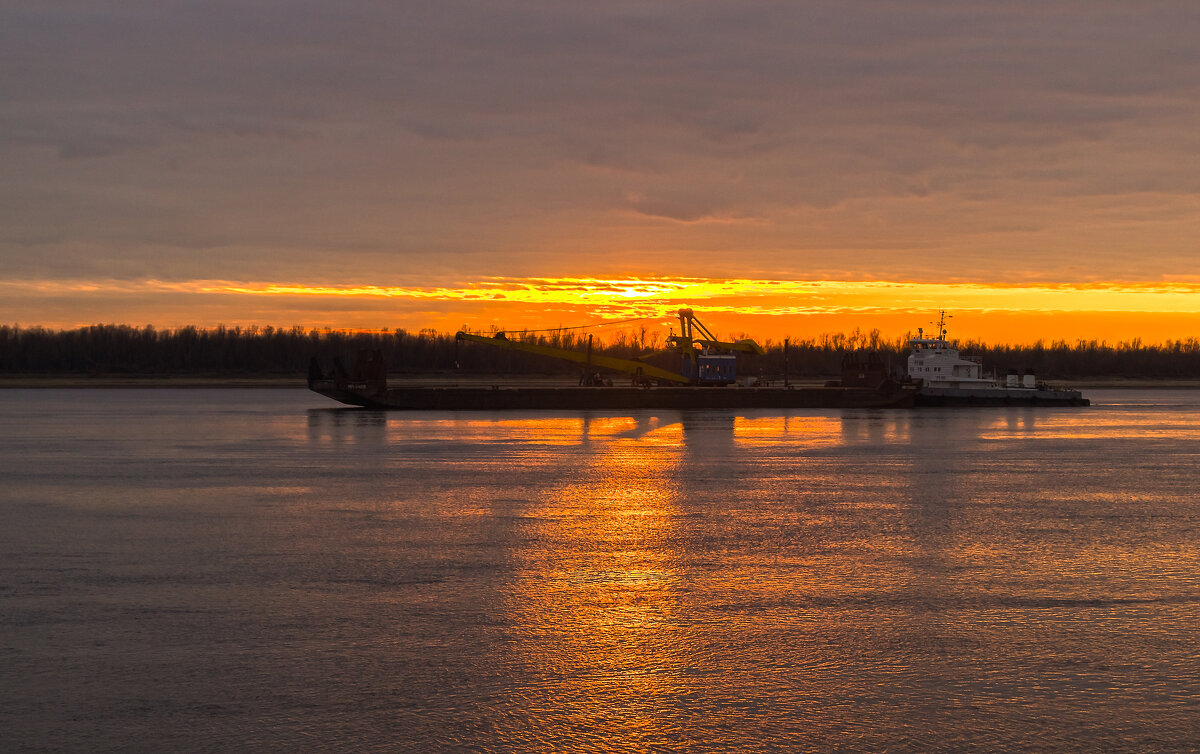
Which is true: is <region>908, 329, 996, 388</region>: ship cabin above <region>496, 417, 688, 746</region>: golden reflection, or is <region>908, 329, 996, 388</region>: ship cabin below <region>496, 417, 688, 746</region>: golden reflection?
above

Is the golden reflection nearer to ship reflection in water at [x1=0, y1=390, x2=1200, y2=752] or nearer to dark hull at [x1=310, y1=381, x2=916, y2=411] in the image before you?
ship reflection in water at [x1=0, y1=390, x2=1200, y2=752]

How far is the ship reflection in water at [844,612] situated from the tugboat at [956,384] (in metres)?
66.4

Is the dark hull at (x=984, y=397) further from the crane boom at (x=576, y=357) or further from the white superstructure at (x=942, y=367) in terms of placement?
the crane boom at (x=576, y=357)

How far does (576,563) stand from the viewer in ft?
48.9

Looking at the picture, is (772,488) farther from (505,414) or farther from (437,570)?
(505,414)

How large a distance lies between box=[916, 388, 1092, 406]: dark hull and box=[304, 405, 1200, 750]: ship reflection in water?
65272 millimetres

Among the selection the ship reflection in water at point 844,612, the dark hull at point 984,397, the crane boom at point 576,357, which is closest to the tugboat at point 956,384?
the dark hull at point 984,397

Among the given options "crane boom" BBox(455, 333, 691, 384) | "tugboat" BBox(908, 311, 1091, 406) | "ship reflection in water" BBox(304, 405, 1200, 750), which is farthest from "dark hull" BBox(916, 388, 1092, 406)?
"ship reflection in water" BBox(304, 405, 1200, 750)

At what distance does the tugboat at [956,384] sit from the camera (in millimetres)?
92750

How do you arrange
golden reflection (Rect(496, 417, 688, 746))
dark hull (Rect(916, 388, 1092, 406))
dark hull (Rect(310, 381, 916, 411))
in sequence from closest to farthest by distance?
→ golden reflection (Rect(496, 417, 688, 746)) < dark hull (Rect(310, 381, 916, 411)) < dark hull (Rect(916, 388, 1092, 406))

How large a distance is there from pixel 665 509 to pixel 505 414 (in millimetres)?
53920

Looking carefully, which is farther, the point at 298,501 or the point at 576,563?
the point at 298,501

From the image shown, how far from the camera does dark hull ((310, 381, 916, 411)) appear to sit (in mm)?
80219

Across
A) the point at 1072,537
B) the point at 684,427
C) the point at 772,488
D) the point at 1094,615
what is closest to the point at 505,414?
the point at 684,427
